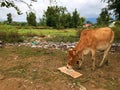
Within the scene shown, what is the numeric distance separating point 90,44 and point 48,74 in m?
1.77

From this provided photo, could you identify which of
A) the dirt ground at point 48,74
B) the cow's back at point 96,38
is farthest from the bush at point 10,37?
the cow's back at point 96,38

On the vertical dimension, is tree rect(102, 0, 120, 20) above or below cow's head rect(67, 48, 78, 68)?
above

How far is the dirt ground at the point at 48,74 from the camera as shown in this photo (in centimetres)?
919

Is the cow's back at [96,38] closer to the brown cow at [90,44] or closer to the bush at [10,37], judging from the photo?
the brown cow at [90,44]

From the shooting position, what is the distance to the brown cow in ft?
33.2

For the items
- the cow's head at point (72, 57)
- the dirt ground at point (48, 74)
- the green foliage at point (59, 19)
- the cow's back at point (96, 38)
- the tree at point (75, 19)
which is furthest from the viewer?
the tree at point (75, 19)

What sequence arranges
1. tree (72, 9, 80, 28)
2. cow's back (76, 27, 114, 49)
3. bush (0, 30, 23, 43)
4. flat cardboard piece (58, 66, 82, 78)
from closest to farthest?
1. flat cardboard piece (58, 66, 82, 78)
2. cow's back (76, 27, 114, 49)
3. bush (0, 30, 23, 43)
4. tree (72, 9, 80, 28)

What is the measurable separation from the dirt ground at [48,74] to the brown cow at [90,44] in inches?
20.9

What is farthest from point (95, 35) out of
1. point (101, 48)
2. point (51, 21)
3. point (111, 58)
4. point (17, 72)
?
point (51, 21)

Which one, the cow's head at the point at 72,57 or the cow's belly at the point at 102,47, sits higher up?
the cow's belly at the point at 102,47

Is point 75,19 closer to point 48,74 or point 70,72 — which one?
point 70,72

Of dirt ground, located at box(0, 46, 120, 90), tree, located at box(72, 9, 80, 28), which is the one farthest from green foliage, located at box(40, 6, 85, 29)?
dirt ground, located at box(0, 46, 120, 90)

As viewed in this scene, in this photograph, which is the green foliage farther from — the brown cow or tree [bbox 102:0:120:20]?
the brown cow

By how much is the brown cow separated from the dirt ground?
0.53m
